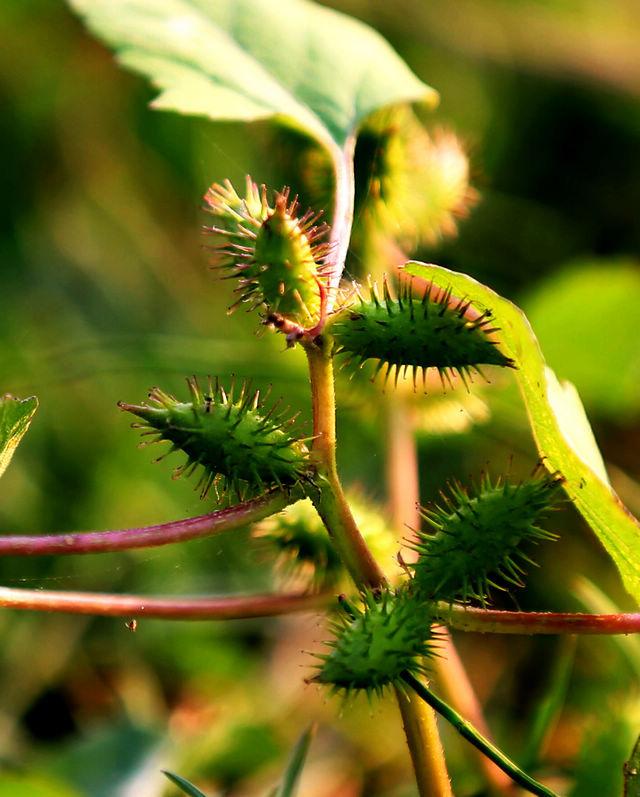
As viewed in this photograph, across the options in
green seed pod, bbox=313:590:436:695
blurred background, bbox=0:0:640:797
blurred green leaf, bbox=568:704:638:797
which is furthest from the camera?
blurred background, bbox=0:0:640:797

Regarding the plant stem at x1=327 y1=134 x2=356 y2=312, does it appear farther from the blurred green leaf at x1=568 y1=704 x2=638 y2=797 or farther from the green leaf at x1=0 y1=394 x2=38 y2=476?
the blurred green leaf at x1=568 y1=704 x2=638 y2=797

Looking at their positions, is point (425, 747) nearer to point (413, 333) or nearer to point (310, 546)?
point (310, 546)

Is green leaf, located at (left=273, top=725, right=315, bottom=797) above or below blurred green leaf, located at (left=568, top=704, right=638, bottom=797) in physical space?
below

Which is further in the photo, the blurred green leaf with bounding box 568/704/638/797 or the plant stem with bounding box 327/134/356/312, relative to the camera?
the blurred green leaf with bounding box 568/704/638/797

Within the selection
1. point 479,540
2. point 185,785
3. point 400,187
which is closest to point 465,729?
point 479,540

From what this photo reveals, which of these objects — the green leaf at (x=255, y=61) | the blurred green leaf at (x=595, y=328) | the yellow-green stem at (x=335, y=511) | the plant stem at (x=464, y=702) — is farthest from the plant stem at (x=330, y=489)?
the blurred green leaf at (x=595, y=328)

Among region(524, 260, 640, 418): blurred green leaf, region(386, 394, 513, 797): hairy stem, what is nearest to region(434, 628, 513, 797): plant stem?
region(386, 394, 513, 797): hairy stem
